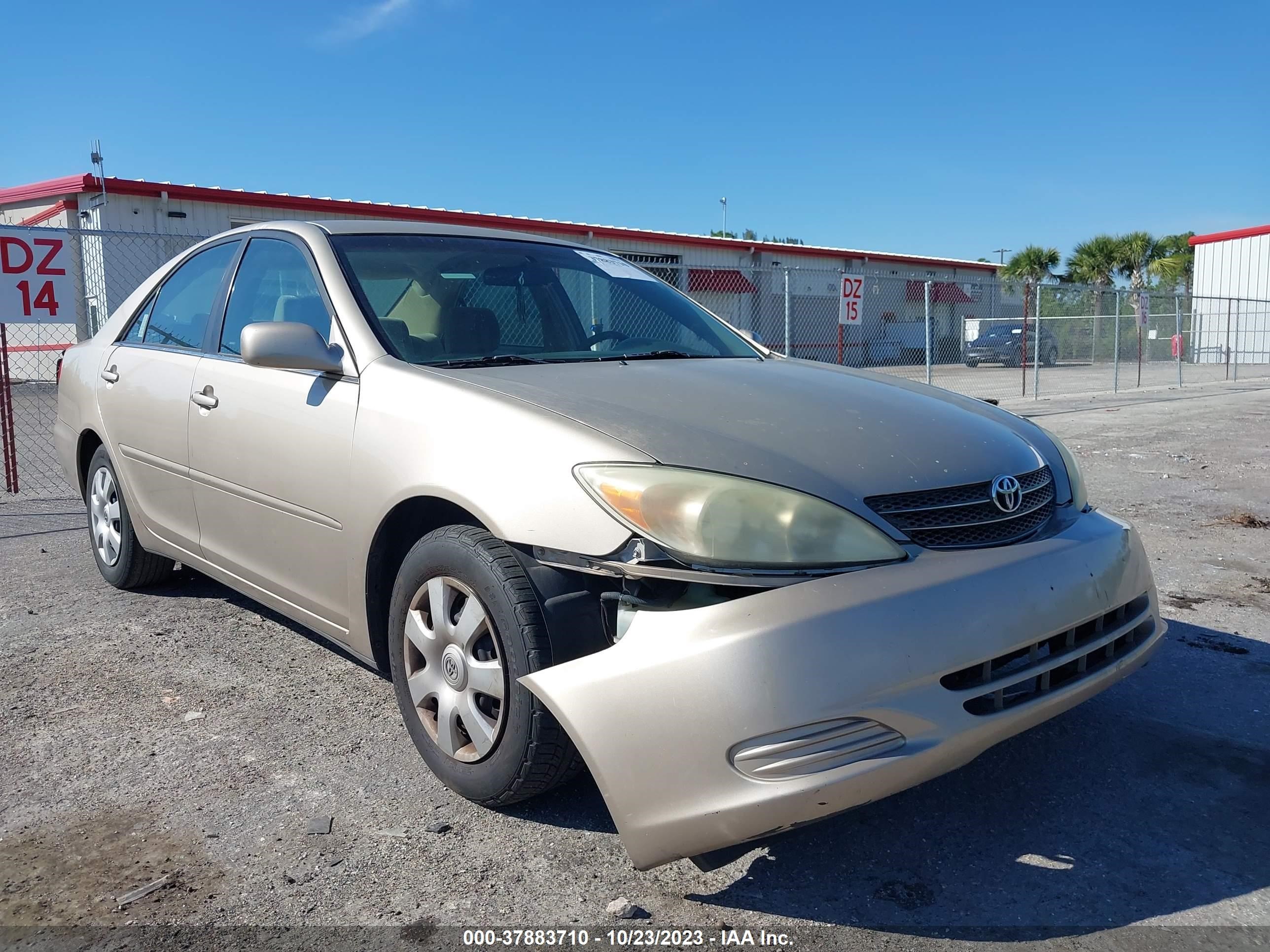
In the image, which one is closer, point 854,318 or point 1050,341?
point 854,318

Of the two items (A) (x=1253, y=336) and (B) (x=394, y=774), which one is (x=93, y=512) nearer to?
(B) (x=394, y=774)

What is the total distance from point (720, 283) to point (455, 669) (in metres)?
24.8

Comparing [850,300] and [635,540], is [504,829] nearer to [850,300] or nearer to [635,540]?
[635,540]

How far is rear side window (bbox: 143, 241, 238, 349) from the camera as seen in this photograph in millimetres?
3979

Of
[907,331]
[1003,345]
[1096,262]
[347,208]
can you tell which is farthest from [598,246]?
[1096,262]

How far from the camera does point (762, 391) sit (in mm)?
2908

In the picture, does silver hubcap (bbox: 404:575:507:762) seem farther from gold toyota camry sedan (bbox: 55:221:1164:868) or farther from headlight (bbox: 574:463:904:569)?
headlight (bbox: 574:463:904:569)

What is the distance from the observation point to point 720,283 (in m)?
26.5

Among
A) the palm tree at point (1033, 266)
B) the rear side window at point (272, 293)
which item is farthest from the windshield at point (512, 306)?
the palm tree at point (1033, 266)

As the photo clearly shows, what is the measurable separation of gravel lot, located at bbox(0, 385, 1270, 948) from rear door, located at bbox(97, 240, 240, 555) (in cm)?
59

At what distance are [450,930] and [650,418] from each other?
1230 mm

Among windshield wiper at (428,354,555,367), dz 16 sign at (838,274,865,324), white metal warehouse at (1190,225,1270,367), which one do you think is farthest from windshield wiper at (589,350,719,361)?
white metal warehouse at (1190,225,1270,367)

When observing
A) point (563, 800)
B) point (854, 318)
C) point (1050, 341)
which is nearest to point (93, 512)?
point (563, 800)

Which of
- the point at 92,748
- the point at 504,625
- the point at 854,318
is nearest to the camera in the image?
the point at 504,625
